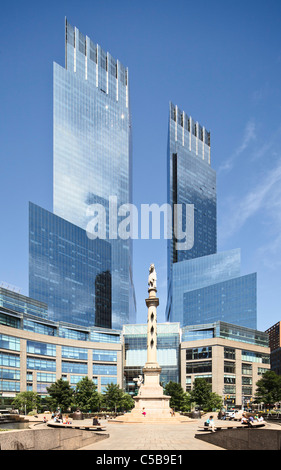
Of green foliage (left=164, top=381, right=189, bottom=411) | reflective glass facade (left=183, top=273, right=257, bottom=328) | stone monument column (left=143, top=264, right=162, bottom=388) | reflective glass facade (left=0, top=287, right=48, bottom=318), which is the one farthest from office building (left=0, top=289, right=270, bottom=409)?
stone monument column (left=143, top=264, right=162, bottom=388)

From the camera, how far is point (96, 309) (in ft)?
654

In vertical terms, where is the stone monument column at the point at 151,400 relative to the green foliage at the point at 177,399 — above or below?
above

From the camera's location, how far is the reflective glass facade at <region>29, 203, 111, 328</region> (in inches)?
6737

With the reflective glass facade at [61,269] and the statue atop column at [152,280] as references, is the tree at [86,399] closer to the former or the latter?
the statue atop column at [152,280]

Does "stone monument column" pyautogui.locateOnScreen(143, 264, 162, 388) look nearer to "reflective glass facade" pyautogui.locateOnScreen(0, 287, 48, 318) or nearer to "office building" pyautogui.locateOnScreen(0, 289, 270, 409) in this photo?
"office building" pyautogui.locateOnScreen(0, 289, 270, 409)

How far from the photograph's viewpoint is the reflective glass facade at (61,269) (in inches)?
6737

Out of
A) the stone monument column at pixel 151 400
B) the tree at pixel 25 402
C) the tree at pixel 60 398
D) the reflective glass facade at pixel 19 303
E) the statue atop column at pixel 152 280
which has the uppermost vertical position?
the statue atop column at pixel 152 280

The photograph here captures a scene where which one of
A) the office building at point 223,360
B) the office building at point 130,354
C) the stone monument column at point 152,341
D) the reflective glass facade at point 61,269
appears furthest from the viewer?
the reflective glass facade at point 61,269

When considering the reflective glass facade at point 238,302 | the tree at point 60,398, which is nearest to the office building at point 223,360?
the reflective glass facade at point 238,302

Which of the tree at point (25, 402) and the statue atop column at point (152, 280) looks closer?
the statue atop column at point (152, 280)

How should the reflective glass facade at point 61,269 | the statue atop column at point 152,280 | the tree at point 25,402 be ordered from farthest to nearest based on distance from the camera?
the reflective glass facade at point 61,269 → the tree at point 25,402 → the statue atop column at point 152,280
